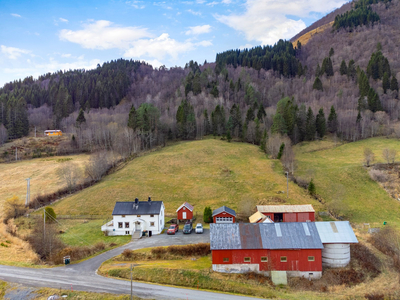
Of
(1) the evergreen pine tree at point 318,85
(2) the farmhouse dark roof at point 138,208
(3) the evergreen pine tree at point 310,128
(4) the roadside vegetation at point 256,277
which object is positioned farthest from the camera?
(1) the evergreen pine tree at point 318,85

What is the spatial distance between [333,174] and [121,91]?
110 meters

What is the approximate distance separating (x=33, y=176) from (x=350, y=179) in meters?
70.9

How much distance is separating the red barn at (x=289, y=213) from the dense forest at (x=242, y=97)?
110 feet

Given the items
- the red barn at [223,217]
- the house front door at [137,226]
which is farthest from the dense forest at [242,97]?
the house front door at [137,226]

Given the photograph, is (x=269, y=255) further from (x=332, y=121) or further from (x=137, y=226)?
(x=332, y=121)

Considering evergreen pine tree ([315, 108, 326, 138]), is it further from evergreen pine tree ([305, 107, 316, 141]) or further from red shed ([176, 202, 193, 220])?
red shed ([176, 202, 193, 220])

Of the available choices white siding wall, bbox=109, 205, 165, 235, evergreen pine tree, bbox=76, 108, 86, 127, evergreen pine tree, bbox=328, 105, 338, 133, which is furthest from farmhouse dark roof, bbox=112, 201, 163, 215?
evergreen pine tree, bbox=328, 105, 338, 133

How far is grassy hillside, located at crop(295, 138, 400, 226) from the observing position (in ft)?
159

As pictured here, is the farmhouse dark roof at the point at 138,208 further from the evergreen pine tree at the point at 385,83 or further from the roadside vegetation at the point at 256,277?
the evergreen pine tree at the point at 385,83

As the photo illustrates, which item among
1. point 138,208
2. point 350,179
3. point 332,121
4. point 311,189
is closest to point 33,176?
point 138,208

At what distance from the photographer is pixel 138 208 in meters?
42.3

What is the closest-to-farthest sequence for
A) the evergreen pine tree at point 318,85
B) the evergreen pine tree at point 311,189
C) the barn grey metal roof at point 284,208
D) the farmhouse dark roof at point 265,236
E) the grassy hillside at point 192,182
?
the farmhouse dark roof at point 265,236 → the barn grey metal roof at point 284,208 → the grassy hillside at point 192,182 → the evergreen pine tree at point 311,189 → the evergreen pine tree at point 318,85

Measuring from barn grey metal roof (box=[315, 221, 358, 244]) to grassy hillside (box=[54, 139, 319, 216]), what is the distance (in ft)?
63.5

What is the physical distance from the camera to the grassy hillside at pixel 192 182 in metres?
52.8
